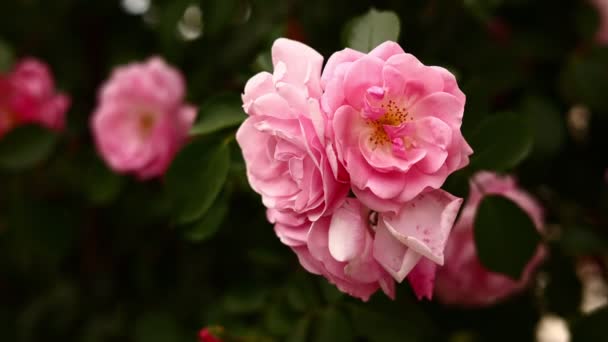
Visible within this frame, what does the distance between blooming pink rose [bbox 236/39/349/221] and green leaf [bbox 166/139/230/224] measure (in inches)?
4.1

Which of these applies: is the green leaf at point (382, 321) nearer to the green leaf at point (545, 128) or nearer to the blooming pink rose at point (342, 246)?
the blooming pink rose at point (342, 246)

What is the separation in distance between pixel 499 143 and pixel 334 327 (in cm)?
26

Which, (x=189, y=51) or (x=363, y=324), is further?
(x=189, y=51)

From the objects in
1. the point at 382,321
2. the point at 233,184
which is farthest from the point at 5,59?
the point at 382,321

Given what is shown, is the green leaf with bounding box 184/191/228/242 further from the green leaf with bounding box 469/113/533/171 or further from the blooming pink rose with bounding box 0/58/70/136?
the blooming pink rose with bounding box 0/58/70/136

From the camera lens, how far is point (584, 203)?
41.5 inches

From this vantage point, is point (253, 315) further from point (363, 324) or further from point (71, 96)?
point (71, 96)

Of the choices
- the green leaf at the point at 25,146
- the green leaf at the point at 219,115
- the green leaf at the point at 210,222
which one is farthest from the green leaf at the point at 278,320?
the green leaf at the point at 25,146

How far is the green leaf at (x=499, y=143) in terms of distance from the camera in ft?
2.09

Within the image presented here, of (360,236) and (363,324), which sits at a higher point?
(360,236)

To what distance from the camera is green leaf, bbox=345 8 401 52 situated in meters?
0.57

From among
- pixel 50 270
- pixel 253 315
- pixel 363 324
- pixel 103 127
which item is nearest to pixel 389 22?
pixel 363 324

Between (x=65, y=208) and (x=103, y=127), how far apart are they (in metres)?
0.24

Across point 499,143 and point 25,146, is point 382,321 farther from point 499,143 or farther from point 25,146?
point 25,146
